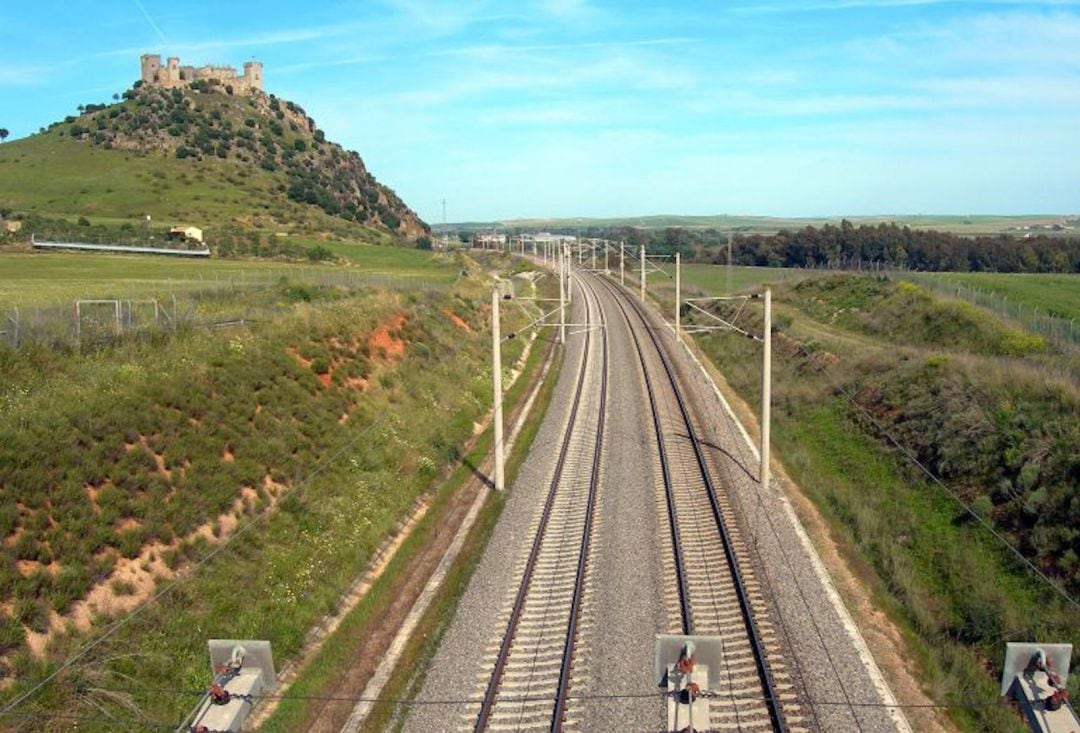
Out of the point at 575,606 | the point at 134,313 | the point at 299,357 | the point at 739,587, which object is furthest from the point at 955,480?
the point at 134,313

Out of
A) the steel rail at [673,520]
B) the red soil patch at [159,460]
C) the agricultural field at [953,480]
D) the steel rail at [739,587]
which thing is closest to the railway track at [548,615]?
the steel rail at [673,520]

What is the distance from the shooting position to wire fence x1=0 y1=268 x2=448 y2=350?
22.6m

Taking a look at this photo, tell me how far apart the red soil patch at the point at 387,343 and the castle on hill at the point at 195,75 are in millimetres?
158310

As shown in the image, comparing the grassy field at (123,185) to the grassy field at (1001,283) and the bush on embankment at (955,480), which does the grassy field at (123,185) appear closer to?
the grassy field at (1001,283)

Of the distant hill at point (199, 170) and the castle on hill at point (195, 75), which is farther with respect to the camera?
the castle on hill at point (195, 75)

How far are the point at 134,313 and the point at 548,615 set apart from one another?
19.0 meters

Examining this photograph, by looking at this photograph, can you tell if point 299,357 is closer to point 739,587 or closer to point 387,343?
point 387,343

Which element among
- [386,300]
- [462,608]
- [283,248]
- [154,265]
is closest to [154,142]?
[283,248]

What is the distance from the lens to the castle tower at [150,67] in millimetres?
180000

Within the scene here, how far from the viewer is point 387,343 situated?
36.5 m

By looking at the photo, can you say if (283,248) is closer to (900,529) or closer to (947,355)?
(947,355)

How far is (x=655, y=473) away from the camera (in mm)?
27344

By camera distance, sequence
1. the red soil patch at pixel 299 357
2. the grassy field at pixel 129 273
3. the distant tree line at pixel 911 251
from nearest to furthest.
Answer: the red soil patch at pixel 299 357, the grassy field at pixel 129 273, the distant tree line at pixel 911 251

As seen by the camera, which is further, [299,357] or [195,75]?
[195,75]
